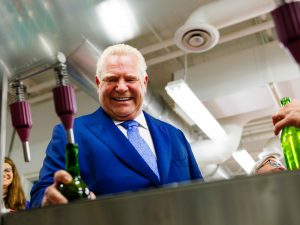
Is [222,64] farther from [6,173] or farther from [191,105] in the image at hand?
[6,173]

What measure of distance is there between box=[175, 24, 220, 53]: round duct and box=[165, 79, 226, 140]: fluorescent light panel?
0.29m

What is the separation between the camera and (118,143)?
857mm

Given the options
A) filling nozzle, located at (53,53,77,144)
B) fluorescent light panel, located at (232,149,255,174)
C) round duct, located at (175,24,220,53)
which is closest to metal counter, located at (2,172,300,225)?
filling nozzle, located at (53,53,77,144)

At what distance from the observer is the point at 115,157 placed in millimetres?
826

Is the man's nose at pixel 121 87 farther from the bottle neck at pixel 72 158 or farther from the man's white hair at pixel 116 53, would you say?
the bottle neck at pixel 72 158

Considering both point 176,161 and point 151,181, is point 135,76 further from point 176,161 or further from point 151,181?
point 151,181

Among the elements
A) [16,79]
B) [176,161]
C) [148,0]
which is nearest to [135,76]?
[176,161]

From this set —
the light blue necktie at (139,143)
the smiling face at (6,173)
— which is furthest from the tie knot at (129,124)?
the smiling face at (6,173)

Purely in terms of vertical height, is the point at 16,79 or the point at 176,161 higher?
the point at 16,79

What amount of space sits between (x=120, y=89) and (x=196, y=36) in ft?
4.19

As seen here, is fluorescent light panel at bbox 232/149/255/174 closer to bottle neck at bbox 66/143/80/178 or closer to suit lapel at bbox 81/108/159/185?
suit lapel at bbox 81/108/159/185

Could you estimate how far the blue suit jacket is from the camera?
2.45 ft

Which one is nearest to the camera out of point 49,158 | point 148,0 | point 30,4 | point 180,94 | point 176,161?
point 30,4

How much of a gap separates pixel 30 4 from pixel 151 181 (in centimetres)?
42
